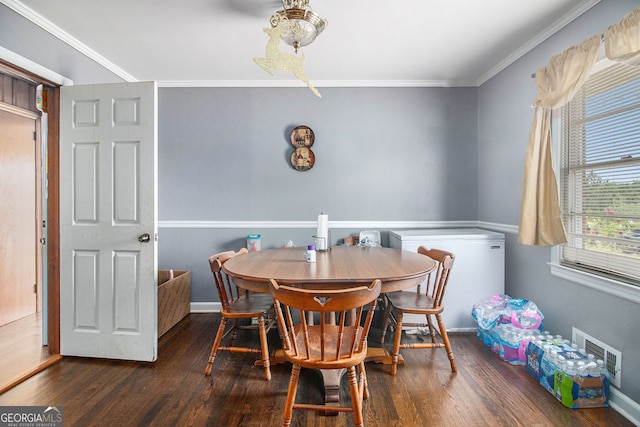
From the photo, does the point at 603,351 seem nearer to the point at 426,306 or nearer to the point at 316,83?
the point at 426,306

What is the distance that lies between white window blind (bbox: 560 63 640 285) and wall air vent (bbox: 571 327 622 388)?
16.9 inches

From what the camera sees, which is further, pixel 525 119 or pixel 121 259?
pixel 525 119

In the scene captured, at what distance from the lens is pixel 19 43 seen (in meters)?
2.10

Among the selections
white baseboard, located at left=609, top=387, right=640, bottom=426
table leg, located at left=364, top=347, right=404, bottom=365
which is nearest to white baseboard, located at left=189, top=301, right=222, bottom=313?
table leg, located at left=364, top=347, right=404, bottom=365

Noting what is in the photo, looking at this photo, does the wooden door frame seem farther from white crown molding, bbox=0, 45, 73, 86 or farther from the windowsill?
the windowsill

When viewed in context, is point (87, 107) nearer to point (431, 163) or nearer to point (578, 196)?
point (431, 163)

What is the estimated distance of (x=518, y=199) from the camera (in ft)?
9.18

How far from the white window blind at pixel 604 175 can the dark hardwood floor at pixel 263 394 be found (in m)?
0.90

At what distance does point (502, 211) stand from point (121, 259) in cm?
330

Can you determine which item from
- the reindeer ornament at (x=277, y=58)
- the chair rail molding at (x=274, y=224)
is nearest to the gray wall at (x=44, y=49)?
the chair rail molding at (x=274, y=224)

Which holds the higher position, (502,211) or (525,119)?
(525,119)

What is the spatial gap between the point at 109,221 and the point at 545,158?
10.7 feet

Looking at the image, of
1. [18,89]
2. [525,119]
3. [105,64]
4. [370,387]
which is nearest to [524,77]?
[525,119]
